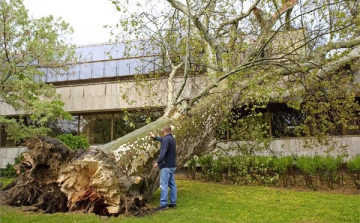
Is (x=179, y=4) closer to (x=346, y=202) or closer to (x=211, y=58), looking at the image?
(x=211, y=58)

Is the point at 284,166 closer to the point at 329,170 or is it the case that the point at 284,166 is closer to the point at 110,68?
the point at 329,170

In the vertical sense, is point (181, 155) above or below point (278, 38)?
below

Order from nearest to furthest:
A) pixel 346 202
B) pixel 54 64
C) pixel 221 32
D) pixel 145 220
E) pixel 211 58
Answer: pixel 145 220 < pixel 346 202 < pixel 211 58 < pixel 221 32 < pixel 54 64

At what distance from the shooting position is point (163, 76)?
15070mm

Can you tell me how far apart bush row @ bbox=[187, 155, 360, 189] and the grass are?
0.84 m

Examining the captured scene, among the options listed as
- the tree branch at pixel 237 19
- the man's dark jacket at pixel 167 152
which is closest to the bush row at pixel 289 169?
the man's dark jacket at pixel 167 152

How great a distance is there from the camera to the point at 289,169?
41.4 ft

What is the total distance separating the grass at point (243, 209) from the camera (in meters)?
6.55

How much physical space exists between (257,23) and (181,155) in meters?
7.56

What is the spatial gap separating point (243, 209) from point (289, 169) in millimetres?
5348

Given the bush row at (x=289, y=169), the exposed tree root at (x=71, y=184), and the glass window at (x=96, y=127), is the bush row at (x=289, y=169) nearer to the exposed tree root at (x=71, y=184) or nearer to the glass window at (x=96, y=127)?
the exposed tree root at (x=71, y=184)

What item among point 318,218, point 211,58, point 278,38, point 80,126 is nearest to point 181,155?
point 318,218

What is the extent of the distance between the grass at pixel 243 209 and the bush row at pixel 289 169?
33.0 inches

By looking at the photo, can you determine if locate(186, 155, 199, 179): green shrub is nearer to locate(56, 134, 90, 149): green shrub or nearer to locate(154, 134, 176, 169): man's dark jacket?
locate(56, 134, 90, 149): green shrub
